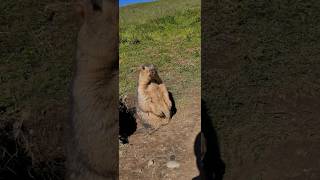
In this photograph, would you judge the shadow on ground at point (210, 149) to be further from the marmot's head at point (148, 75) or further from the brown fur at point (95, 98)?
the marmot's head at point (148, 75)

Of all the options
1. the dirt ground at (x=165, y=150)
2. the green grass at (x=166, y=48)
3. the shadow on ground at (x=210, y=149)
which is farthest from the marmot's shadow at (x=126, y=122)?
the shadow on ground at (x=210, y=149)

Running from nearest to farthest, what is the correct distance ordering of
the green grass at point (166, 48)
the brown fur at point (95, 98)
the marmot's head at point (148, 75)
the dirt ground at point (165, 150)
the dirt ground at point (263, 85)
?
1. the brown fur at point (95, 98)
2. the dirt ground at point (263, 85)
3. the dirt ground at point (165, 150)
4. the marmot's head at point (148, 75)
5. the green grass at point (166, 48)

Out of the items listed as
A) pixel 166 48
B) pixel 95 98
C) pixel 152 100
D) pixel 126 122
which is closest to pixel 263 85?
pixel 95 98

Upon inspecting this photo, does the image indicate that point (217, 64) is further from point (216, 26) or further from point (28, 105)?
point (28, 105)

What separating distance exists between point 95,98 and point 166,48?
11.1 metres

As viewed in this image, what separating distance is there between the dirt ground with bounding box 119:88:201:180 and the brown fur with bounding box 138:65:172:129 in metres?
0.16

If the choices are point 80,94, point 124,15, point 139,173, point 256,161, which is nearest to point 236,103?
point 256,161

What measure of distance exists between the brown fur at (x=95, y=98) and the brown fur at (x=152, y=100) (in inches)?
245

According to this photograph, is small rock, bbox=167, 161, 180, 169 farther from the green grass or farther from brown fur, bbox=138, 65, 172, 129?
the green grass

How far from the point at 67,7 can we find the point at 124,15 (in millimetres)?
20212

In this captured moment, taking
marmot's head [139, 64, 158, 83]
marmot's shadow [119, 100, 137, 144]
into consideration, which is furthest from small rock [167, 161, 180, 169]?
marmot's head [139, 64, 158, 83]

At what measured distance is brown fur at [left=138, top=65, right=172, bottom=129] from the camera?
365 inches

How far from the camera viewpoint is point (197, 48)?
44.3 feet

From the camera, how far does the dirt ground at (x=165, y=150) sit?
7.45 m
